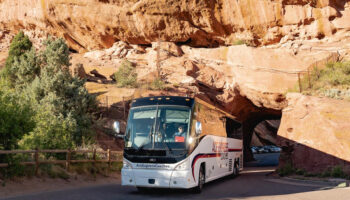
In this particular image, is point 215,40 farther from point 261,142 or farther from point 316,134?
point 261,142

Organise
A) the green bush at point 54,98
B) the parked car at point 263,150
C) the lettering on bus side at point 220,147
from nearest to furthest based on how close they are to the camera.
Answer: the lettering on bus side at point 220,147, the green bush at point 54,98, the parked car at point 263,150

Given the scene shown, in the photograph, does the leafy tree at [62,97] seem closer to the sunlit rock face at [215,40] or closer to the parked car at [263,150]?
the sunlit rock face at [215,40]

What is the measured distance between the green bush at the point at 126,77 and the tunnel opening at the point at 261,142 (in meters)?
14.3

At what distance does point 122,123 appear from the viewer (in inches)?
1149

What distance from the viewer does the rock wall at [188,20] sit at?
34219 mm

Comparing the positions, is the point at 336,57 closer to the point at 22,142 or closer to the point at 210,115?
the point at 210,115

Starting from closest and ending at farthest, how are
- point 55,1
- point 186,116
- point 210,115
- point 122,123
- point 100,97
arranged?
point 186,116, point 210,115, point 122,123, point 100,97, point 55,1

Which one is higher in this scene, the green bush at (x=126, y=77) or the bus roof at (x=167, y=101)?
the green bush at (x=126, y=77)

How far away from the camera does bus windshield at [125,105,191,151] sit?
11477 millimetres

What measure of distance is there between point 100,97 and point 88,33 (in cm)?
1538

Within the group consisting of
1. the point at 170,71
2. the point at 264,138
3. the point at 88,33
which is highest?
the point at 88,33

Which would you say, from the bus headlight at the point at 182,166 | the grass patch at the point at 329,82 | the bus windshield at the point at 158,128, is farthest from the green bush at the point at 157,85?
the bus headlight at the point at 182,166

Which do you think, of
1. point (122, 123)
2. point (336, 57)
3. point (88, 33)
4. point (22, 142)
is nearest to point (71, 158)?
point (22, 142)

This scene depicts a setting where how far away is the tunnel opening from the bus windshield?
85.5 ft
